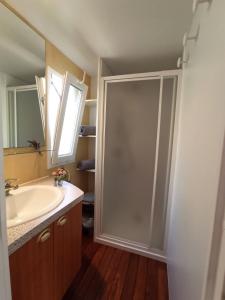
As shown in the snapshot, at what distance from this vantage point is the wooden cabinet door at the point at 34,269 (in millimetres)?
771

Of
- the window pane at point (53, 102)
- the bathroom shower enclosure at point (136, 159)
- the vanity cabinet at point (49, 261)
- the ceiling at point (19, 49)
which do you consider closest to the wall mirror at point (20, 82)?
the ceiling at point (19, 49)

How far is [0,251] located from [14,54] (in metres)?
1.33

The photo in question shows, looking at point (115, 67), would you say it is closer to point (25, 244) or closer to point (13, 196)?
point (13, 196)

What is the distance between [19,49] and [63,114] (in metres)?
0.60

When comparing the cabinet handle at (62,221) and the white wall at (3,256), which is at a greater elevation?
Answer: the white wall at (3,256)

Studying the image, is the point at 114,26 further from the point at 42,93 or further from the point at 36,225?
the point at 36,225

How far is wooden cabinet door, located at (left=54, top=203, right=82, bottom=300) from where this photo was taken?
1.06 meters

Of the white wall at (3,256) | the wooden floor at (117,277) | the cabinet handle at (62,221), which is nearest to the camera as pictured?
the white wall at (3,256)

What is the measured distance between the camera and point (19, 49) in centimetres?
126

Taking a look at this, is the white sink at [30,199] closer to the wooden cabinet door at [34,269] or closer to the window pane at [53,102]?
the wooden cabinet door at [34,269]

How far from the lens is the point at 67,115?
6.01ft

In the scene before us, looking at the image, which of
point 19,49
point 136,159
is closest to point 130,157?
point 136,159

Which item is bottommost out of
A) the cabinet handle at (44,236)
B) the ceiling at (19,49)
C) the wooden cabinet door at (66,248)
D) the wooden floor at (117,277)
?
the wooden floor at (117,277)

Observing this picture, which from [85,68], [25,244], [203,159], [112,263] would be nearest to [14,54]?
[85,68]
